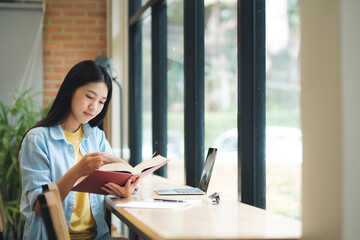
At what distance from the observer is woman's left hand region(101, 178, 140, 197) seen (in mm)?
2143

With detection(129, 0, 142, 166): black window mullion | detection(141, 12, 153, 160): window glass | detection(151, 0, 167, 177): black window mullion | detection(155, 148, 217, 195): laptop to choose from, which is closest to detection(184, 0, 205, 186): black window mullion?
detection(155, 148, 217, 195): laptop

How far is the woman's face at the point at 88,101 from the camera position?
2240 millimetres

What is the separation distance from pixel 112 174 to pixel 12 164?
7.43ft

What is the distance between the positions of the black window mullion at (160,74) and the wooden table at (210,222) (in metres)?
1.63

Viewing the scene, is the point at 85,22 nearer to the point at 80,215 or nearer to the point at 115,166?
the point at 80,215

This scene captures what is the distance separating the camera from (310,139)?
139 cm

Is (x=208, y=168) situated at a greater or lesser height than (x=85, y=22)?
lesser

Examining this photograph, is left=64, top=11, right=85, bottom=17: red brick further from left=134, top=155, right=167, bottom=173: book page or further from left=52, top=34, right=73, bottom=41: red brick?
left=134, top=155, right=167, bottom=173: book page

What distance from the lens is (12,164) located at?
3969 mm

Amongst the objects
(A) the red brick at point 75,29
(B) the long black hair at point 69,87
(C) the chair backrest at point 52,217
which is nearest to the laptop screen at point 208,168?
(B) the long black hair at point 69,87

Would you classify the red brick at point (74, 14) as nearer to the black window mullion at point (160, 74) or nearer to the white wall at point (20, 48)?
the white wall at point (20, 48)

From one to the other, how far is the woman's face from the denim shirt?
4.7 inches

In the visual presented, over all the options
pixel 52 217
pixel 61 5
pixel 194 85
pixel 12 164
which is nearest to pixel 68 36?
pixel 61 5

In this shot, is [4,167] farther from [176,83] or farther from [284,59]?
[284,59]
